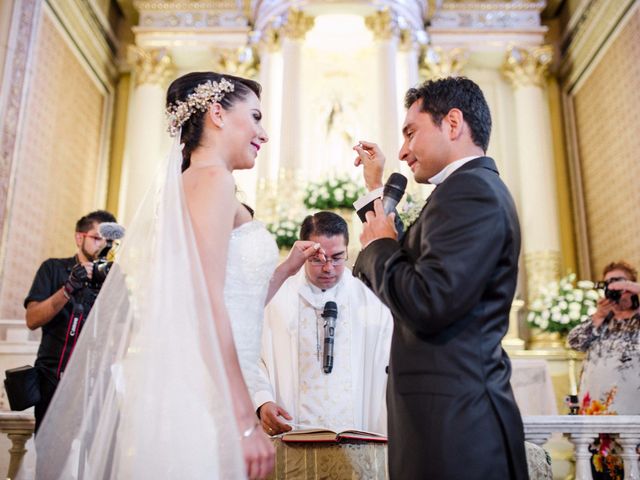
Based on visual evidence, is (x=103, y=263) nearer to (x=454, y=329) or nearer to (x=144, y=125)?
(x=454, y=329)

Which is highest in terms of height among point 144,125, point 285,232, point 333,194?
point 144,125

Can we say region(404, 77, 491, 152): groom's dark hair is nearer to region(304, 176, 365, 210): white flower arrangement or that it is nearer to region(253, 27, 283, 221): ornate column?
region(304, 176, 365, 210): white flower arrangement

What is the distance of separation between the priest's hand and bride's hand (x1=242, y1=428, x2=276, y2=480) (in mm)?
1106

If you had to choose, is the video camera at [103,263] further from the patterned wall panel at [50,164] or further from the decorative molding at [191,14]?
the decorative molding at [191,14]

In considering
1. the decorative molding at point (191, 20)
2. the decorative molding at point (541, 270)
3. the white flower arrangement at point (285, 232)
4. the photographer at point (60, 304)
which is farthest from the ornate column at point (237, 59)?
the photographer at point (60, 304)

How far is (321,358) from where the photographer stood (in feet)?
10.8

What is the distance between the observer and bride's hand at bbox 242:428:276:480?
168 centimetres

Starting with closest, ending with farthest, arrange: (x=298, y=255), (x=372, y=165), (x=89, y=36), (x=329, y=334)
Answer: (x=372, y=165) → (x=298, y=255) → (x=329, y=334) → (x=89, y=36)

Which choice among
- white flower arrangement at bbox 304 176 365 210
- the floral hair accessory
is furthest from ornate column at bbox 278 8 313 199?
the floral hair accessory

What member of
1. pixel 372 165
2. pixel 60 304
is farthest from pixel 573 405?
Answer: pixel 60 304

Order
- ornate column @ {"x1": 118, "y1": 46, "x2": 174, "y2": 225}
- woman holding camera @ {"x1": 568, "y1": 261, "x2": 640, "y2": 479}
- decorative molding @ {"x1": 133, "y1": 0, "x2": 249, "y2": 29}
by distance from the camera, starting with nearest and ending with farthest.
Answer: woman holding camera @ {"x1": 568, "y1": 261, "x2": 640, "y2": 479}
ornate column @ {"x1": 118, "y1": 46, "x2": 174, "y2": 225}
decorative molding @ {"x1": 133, "y1": 0, "x2": 249, "y2": 29}

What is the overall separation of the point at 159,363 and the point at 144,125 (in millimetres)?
8285

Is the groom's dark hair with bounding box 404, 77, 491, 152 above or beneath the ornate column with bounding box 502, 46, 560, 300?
beneath

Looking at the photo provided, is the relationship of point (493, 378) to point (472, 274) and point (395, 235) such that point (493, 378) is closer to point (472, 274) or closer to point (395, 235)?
point (472, 274)
